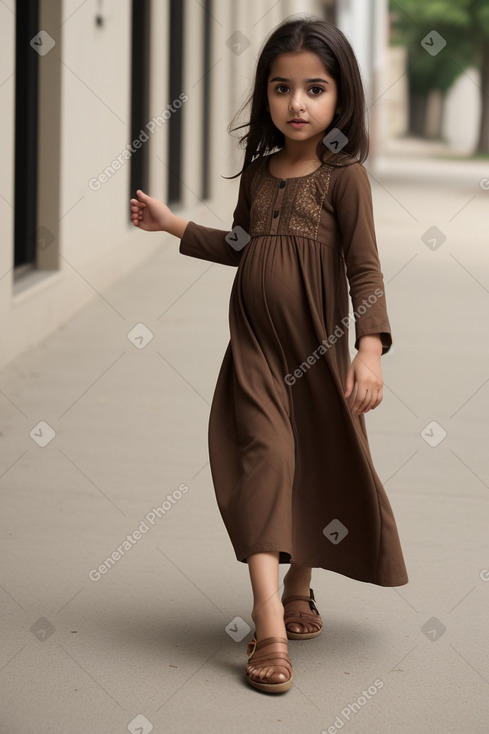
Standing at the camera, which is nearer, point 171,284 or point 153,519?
point 153,519

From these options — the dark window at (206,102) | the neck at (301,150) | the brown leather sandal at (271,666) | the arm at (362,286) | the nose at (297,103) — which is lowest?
the dark window at (206,102)

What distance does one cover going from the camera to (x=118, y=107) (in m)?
10.4

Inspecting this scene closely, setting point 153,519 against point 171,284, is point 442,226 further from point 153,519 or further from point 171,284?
point 153,519

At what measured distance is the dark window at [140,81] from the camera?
12.1 m

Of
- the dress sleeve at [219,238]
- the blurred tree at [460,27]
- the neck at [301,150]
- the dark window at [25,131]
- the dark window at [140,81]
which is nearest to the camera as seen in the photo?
the neck at [301,150]

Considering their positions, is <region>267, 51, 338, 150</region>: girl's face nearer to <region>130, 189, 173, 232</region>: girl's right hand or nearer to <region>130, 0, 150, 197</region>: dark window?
<region>130, 189, 173, 232</region>: girl's right hand

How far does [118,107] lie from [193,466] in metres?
5.83

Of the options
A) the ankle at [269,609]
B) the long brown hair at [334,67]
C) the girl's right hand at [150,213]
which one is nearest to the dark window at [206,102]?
the girl's right hand at [150,213]

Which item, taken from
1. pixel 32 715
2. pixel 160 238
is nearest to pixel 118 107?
pixel 160 238

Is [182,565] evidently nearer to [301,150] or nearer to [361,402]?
[361,402]

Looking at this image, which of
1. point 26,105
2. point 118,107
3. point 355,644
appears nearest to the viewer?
point 355,644

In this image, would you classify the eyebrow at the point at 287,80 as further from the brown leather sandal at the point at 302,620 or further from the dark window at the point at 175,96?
the dark window at the point at 175,96

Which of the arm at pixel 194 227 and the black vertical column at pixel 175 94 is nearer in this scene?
the arm at pixel 194 227

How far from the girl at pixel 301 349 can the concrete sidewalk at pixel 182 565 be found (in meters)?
0.23
